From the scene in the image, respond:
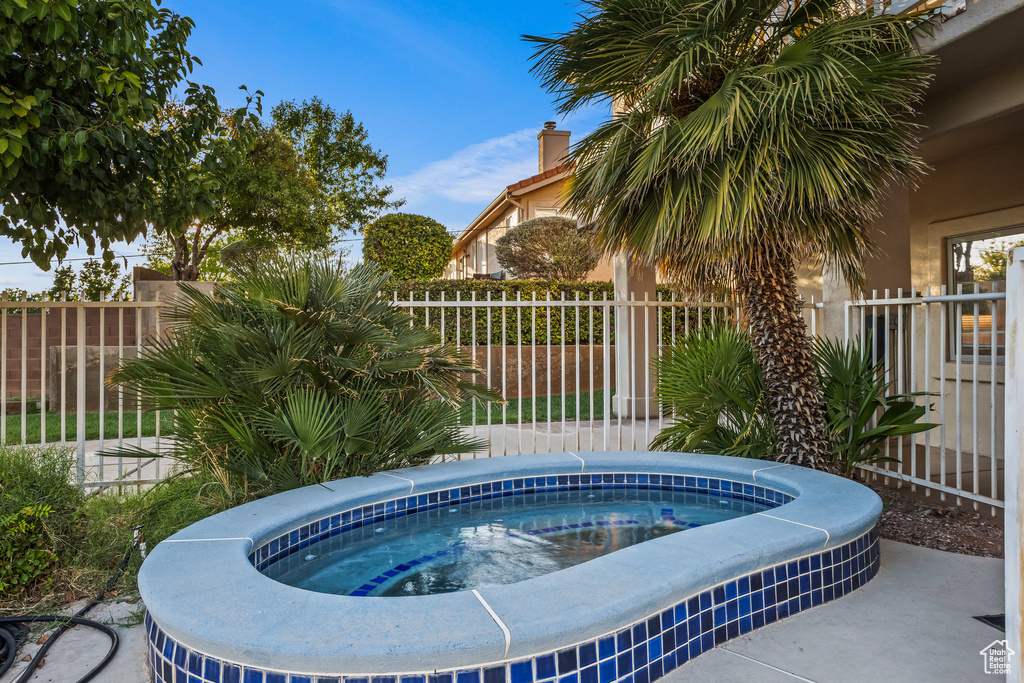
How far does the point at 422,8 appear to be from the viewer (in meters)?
17.6

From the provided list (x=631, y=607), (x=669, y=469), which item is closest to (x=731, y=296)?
(x=669, y=469)

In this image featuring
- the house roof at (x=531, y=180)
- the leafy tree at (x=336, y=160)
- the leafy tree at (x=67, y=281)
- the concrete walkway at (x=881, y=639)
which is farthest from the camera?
the house roof at (x=531, y=180)

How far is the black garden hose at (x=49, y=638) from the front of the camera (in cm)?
258

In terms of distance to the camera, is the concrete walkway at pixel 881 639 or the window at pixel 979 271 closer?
the concrete walkway at pixel 881 639

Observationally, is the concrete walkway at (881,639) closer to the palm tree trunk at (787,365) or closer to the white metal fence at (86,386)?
the palm tree trunk at (787,365)

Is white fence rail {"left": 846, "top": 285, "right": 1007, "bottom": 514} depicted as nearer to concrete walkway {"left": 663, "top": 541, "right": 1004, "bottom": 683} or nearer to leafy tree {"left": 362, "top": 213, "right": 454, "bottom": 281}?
concrete walkway {"left": 663, "top": 541, "right": 1004, "bottom": 683}

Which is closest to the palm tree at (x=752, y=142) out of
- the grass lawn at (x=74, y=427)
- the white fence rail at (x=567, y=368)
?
the white fence rail at (x=567, y=368)

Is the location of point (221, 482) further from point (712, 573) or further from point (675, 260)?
point (675, 260)

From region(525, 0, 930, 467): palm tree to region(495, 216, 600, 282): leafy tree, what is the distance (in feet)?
30.9

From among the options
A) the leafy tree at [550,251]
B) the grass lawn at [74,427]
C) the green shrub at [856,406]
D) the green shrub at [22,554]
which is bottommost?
the grass lawn at [74,427]

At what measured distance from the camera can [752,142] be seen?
456 centimetres

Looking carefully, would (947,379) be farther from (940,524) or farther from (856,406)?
(940,524)

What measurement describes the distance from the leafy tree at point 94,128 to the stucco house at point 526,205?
36.4 feet

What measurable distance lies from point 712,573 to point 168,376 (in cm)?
346
